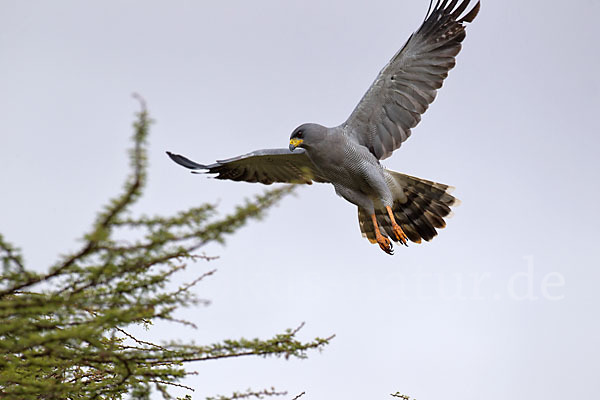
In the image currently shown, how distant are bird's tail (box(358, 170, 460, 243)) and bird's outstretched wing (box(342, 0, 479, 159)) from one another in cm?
91

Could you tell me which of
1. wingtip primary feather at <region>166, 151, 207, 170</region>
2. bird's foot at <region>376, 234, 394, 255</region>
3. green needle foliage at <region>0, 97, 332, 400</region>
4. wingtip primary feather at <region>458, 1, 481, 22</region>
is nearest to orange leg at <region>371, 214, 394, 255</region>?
bird's foot at <region>376, 234, 394, 255</region>

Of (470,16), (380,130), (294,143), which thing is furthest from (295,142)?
(470,16)

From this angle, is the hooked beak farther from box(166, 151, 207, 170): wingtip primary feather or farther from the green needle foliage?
the green needle foliage

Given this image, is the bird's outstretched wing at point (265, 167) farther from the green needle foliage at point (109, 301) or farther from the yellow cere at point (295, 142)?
the green needle foliage at point (109, 301)

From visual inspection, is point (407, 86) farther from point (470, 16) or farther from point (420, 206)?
point (420, 206)

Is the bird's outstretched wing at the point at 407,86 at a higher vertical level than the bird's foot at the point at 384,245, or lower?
higher

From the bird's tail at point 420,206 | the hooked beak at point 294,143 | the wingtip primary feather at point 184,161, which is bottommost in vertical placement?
the bird's tail at point 420,206

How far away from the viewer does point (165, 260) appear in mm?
3131

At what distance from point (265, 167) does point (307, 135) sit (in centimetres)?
133

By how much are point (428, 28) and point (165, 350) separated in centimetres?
539

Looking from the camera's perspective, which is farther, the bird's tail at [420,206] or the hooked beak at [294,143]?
the bird's tail at [420,206]

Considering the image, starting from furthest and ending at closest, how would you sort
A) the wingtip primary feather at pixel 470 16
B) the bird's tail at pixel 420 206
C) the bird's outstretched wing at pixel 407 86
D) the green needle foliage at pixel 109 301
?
the bird's tail at pixel 420 206 → the wingtip primary feather at pixel 470 16 → the bird's outstretched wing at pixel 407 86 → the green needle foliage at pixel 109 301

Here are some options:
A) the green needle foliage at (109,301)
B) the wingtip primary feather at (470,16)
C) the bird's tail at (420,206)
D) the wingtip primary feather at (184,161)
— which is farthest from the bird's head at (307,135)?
the green needle foliage at (109,301)

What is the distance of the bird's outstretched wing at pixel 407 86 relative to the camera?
7309mm
